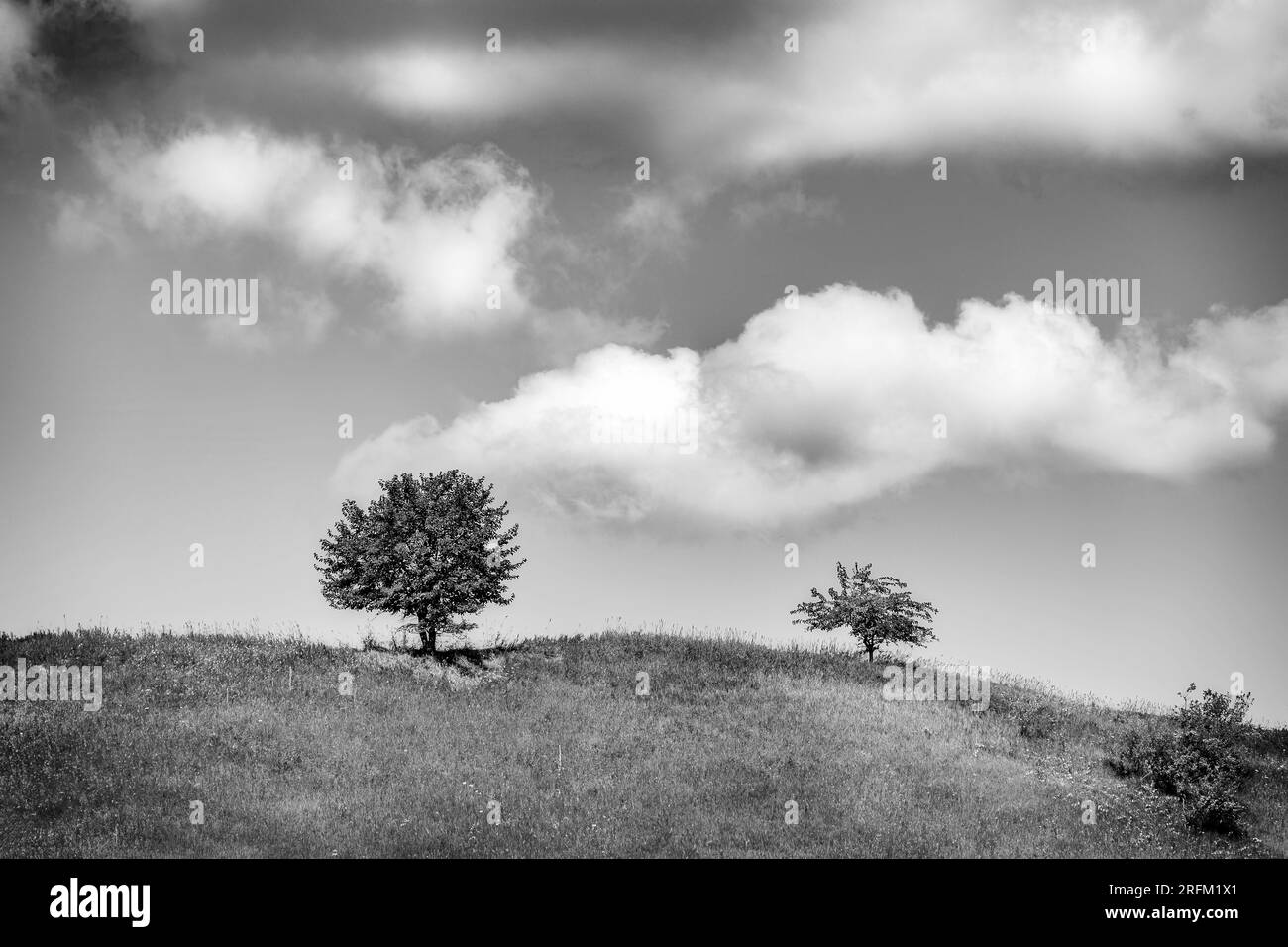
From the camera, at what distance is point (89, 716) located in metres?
31.0

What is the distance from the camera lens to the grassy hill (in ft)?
83.4

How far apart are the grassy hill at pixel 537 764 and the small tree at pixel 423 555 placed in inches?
83.4

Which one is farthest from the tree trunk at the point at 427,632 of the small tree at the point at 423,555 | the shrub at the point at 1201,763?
the shrub at the point at 1201,763

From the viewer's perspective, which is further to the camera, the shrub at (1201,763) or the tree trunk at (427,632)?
the tree trunk at (427,632)

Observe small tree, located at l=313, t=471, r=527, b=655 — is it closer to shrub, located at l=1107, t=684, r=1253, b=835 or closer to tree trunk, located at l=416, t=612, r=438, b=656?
tree trunk, located at l=416, t=612, r=438, b=656

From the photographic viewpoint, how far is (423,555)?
38.7 metres

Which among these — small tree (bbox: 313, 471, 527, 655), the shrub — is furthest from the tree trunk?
the shrub

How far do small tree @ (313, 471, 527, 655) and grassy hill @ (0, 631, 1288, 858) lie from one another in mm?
2117

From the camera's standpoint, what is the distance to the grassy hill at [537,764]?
83.4 ft

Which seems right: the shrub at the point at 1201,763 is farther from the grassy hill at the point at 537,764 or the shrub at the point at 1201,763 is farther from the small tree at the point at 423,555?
the small tree at the point at 423,555

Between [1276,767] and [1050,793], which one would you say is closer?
[1050,793]

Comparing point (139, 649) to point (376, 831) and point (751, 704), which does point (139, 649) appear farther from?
point (751, 704)
